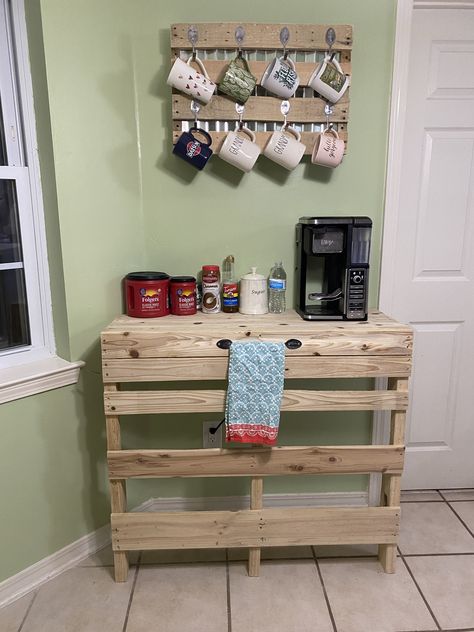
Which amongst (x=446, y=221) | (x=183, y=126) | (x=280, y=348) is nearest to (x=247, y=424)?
(x=280, y=348)

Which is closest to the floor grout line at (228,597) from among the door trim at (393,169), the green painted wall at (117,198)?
the green painted wall at (117,198)

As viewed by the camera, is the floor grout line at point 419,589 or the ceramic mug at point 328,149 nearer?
the floor grout line at point 419,589

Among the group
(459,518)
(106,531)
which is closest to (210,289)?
(106,531)

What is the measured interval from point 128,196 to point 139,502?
124 cm

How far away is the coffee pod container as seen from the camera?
176cm

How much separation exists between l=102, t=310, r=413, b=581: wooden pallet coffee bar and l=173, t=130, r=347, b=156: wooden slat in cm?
62

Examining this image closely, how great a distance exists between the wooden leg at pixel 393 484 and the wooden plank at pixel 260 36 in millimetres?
1202

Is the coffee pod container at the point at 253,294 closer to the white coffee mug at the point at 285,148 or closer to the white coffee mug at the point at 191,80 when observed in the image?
the white coffee mug at the point at 285,148

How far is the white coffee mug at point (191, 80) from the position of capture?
1614 mm

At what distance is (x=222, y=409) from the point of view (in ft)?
5.23

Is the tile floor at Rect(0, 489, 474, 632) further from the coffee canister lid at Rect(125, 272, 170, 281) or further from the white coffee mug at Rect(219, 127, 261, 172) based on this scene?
the white coffee mug at Rect(219, 127, 261, 172)

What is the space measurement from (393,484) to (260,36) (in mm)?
1636

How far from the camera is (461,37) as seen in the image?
184cm

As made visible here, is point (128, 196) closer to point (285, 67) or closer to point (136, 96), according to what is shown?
point (136, 96)
